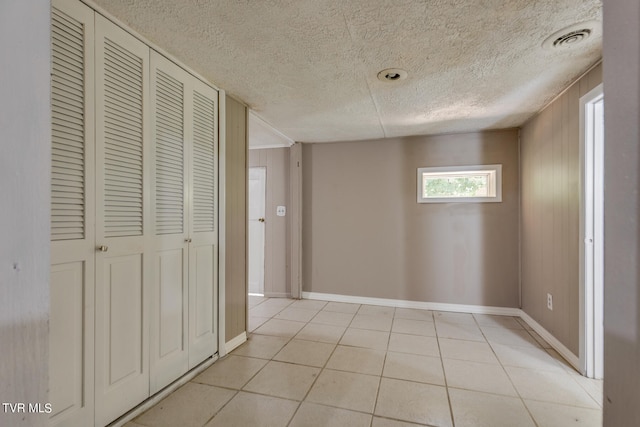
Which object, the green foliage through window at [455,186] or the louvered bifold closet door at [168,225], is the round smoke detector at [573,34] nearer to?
the green foliage through window at [455,186]

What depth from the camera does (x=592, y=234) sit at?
80.7 inches

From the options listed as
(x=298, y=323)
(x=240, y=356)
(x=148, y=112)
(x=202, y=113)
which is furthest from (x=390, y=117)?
(x=240, y=356)

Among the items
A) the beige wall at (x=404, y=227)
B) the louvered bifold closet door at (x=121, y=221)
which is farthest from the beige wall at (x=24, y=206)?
the beige wall at (x=404, y=227)

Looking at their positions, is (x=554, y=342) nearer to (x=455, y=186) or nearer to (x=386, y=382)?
(x=386, y=382)

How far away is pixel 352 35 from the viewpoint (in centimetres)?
167

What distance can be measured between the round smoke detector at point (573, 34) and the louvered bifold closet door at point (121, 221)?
2.39 m

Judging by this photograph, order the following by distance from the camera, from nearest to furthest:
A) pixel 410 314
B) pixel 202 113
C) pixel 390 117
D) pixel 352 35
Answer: pixel 352 35, pixel 202 113, pixel 390 117, pixel 410 314

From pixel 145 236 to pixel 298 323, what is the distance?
1944 mm

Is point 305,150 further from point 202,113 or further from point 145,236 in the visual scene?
point 145,236

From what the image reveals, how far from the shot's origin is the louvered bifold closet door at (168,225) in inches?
71.7

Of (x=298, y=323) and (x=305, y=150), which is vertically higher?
(x=305, y=150)

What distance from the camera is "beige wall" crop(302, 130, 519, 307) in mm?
3439

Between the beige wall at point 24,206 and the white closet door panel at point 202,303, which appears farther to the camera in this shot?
the white closet door panel at point 202,303

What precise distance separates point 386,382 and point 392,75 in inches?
86.0
